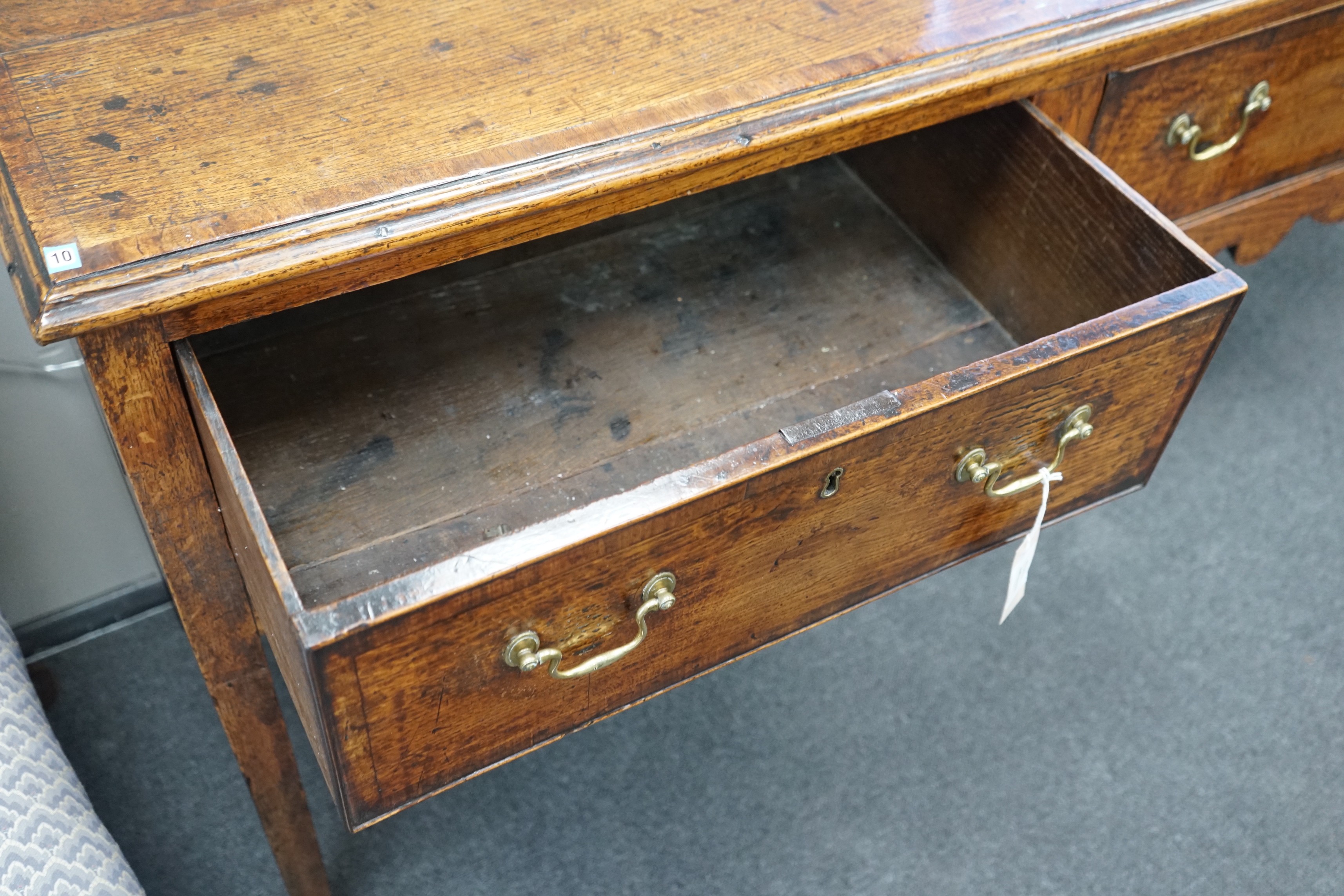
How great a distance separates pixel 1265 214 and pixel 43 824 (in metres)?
1.00

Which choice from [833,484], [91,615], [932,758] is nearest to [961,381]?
[833,484]

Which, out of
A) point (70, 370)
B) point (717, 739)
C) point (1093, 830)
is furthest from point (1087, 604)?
point (70, 370)

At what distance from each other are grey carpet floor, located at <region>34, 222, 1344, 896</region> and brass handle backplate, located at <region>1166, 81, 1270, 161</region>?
0.46 meters

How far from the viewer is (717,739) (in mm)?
1021

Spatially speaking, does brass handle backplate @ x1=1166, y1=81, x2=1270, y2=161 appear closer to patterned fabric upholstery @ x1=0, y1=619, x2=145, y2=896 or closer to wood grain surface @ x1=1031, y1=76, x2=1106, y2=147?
wood grain surface @ x1=1031, y1=76, x2=1106, y2=147

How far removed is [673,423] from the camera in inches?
29.7

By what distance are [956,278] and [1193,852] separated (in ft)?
1.73

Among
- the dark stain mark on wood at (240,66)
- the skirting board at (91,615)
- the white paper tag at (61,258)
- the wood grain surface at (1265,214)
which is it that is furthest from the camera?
the skirting board at (91,615)

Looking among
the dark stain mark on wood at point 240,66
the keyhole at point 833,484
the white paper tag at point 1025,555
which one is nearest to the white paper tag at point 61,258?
the dark stain mark on wood at point 240,66

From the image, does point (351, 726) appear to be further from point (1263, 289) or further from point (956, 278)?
point (1263, 289)

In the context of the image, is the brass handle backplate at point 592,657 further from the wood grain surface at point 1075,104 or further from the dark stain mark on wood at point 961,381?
the wood grain surface at point 1075,104

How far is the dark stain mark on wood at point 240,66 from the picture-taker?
0.62m

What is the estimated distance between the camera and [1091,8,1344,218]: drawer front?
78 centimetres

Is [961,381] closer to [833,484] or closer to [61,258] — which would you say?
[833,484]
